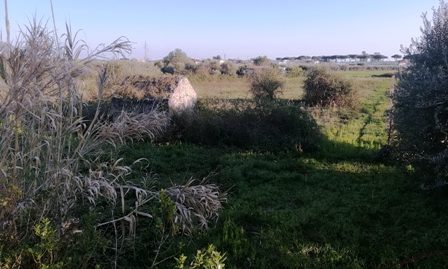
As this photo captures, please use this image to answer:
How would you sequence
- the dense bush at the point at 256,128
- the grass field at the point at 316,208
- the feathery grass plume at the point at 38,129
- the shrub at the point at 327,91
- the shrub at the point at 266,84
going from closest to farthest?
the feathery grass plume at the point at 38,129 < the grass field at the point at 316,208 < the dense bush at the point at 256,128 < the shrub at the point at 327,91 < the shrub at the point at 266,84

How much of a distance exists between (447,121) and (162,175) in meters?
4.43

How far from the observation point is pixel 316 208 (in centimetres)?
566

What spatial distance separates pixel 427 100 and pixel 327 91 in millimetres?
10642

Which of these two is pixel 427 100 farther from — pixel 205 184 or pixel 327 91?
pixel 327 91

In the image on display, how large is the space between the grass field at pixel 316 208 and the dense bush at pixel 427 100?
1.99ft

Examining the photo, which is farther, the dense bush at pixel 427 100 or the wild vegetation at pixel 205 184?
the dense bush at pixel 427 100

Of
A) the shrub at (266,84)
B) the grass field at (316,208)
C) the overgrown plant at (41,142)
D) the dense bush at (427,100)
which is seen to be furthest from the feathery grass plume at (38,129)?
the shrub at (266,84)

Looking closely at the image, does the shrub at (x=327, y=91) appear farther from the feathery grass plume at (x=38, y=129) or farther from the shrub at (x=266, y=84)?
the feathery grass plume at (x=38, y=129)

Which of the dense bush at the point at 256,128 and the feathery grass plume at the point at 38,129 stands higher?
the feathery grass plume at the point at 38,129

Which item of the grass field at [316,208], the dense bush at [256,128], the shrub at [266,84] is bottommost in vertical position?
the grass field at [316,208]

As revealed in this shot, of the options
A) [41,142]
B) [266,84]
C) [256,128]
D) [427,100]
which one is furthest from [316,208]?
[266,84]

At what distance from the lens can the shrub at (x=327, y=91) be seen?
15.9m

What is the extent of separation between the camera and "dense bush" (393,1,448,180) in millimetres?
5578

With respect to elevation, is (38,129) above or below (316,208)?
above
